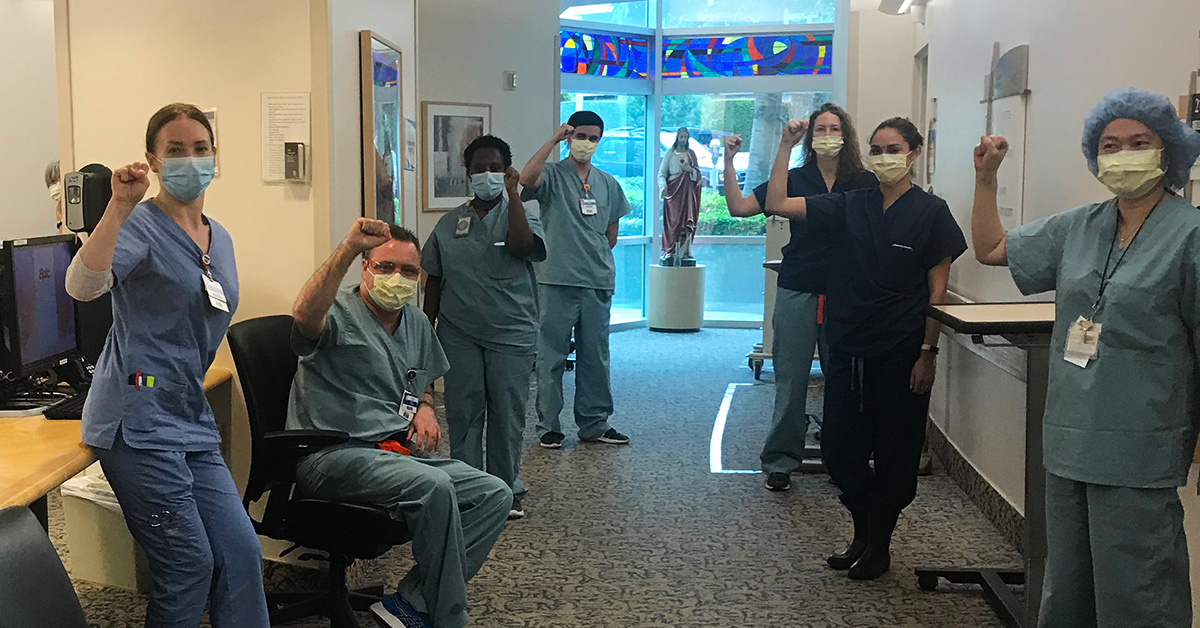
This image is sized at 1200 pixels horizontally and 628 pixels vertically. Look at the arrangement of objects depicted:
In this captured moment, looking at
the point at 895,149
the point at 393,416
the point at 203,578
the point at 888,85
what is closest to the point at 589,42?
the point at 888,85

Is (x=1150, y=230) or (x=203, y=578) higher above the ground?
(x=1150, y=230)

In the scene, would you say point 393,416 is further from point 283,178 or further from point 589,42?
point 589,42

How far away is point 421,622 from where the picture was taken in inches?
112

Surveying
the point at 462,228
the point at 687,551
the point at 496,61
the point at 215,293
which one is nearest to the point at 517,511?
the point at 687,551

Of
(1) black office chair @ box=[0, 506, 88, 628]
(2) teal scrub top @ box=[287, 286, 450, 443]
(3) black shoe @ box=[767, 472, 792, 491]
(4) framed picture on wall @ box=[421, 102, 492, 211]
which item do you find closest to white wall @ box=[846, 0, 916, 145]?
(4) framed picture on wall @ box=[421, 102, 492, 211]

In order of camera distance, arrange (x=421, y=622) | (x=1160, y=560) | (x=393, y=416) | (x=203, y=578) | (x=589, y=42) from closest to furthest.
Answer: (x=1160, y=560) → (x=203, y=578) → (x=421, y=622) → (x=393, y=416) → (x=589, y=42)

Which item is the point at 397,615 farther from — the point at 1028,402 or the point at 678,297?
the point at 678,297

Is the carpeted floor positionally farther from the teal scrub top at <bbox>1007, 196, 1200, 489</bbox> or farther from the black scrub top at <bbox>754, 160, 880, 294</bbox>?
the teal scrub top at <bbox>1007, 196, 1200, 489</bbox>

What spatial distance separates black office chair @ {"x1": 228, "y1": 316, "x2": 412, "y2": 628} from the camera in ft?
9.21

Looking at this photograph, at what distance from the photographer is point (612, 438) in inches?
213

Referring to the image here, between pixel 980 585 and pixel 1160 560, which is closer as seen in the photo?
pixel 1160 560

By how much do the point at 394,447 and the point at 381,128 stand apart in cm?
129

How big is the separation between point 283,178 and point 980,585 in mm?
2462

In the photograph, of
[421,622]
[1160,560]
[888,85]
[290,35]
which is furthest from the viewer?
[888,85]
